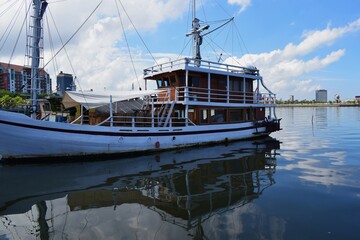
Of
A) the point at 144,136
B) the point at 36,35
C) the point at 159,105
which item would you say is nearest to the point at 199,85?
the point at 159,105

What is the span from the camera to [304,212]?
6809mm

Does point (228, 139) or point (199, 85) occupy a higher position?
point (199, 85)

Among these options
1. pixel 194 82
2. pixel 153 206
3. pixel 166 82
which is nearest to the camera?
pixel 153 206

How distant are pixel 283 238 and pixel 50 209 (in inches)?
236

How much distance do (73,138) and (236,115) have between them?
39.3 ft

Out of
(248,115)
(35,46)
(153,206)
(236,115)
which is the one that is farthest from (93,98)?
(248,115)

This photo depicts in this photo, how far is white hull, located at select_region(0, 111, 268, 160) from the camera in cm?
1159

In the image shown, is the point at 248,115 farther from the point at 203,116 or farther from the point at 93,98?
the point at 93,98

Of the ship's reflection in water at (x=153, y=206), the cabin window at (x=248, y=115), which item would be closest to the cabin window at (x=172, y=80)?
the cabin window at (x=248, y=115)

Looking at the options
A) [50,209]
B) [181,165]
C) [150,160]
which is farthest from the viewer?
[150,160]

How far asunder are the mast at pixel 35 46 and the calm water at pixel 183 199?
3819 mm

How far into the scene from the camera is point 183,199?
25.8ft

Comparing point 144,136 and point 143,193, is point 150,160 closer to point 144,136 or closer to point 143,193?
point 144,136

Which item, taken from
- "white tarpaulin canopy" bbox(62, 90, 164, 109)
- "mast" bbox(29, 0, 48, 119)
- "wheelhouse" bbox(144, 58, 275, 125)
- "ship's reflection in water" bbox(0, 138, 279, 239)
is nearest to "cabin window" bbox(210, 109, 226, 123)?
"wheelhouse" bbox(144, 58, 275, 125)
